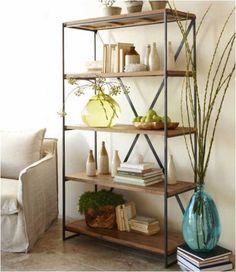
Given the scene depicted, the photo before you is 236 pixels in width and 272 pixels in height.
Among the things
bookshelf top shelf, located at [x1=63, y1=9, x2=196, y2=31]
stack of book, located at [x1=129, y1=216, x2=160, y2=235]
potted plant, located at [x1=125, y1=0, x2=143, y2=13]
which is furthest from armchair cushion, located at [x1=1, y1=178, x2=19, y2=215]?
potted plant, located at [x1=125, y1=0, x2=143, y2=13]

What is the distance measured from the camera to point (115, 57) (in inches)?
129

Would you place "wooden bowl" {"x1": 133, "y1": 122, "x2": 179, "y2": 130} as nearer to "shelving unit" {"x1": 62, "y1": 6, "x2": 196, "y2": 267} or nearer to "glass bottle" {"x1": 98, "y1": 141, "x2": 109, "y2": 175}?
"shelving unit" {"x1": 62, "y1": 6, "x2": 196, "y2": 267}

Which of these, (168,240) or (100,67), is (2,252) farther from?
(100,67)

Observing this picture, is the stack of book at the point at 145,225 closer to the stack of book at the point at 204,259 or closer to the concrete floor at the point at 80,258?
the concrete floor at the point at 80,258

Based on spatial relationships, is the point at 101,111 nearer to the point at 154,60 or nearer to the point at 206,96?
the point at 154,60

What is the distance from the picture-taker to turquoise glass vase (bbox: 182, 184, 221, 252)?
2854 millimetres

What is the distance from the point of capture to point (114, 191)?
3725 mm

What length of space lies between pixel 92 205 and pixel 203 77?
3.99ft

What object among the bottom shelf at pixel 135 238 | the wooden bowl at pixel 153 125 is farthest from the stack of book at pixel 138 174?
the bottom shelf at pixel 135 238

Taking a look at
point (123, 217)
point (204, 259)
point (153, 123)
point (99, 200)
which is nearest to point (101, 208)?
point (99, 200)

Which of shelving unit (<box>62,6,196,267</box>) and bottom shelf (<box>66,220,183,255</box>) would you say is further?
bottom shelf (<box>66,220,183,255</box>)

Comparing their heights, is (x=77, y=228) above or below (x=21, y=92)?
below

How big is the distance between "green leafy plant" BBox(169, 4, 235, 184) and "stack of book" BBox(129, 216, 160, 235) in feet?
1.65

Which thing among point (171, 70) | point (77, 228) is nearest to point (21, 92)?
point (77, 228)
